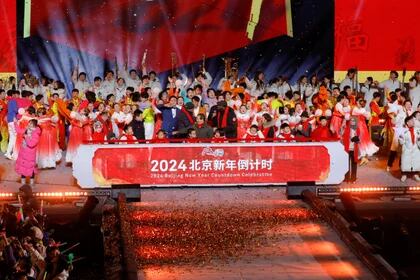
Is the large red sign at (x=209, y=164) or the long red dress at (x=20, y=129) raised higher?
the long red dress at (x=20, y=129)

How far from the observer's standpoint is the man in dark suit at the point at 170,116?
681 inches

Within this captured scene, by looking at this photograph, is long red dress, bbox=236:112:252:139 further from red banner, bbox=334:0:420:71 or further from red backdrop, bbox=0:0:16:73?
red backdrop, bbox=0:0:16:73

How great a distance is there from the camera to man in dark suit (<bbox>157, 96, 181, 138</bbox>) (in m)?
17.3

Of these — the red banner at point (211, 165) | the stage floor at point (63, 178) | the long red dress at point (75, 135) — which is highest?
the long red dress at point (75, 135)

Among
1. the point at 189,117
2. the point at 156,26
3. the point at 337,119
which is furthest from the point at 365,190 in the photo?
the point at 156,26

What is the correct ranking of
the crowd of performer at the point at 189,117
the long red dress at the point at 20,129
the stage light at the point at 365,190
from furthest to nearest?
the long red dress at the point at 20,129, the crowd of performer at the point at 189,117, the stage light at the point at 365,190

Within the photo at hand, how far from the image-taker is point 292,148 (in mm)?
15773

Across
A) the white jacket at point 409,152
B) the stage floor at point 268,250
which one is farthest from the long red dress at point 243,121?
the white jacket at point 409,152

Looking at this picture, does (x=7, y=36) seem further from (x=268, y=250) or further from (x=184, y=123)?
(x=268, y=250)

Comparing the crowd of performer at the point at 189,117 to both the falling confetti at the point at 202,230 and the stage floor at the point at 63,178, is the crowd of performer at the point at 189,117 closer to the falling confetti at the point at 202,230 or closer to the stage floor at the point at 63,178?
the stage floor at the point at 63,178

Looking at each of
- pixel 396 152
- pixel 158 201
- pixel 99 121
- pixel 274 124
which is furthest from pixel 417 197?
pixel 99 121

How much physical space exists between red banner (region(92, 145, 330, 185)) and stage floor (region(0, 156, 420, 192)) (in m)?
0.95

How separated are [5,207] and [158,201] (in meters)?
2.58

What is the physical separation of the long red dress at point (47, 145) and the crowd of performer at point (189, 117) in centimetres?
2
